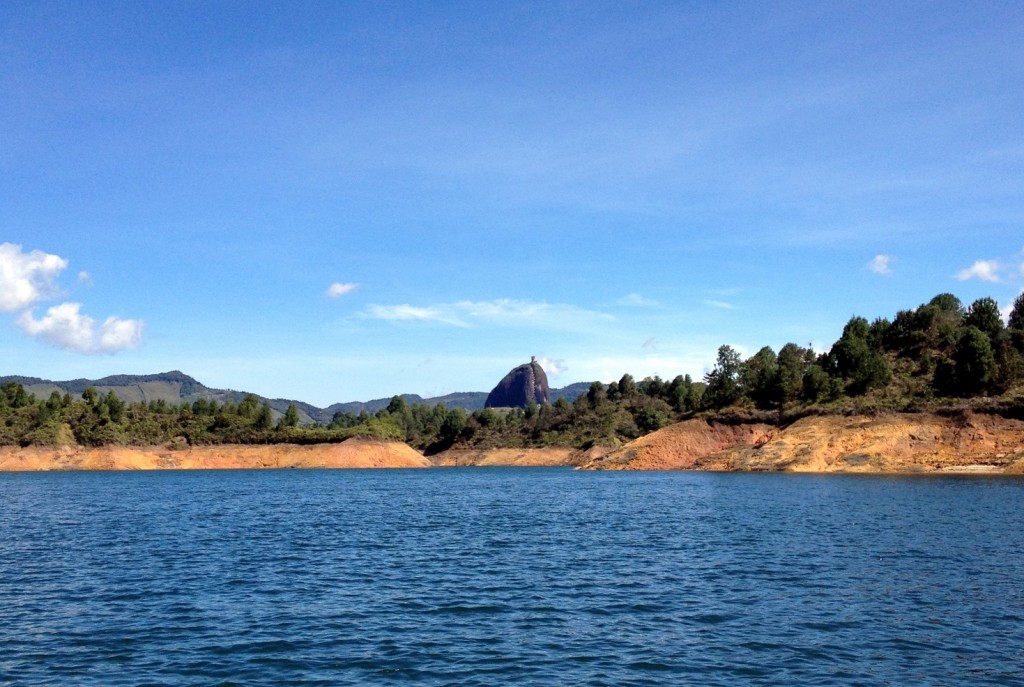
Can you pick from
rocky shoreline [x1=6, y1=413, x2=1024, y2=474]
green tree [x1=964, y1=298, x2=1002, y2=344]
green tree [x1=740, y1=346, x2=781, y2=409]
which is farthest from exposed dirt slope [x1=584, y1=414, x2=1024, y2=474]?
green tree [x1=964, y1=298, x2=1002, y2=344]

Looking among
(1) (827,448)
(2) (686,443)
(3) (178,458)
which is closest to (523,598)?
(1) (827,448)

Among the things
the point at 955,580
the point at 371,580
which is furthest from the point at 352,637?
the point at 955,580

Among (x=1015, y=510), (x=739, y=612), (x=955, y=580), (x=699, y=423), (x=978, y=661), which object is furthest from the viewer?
(x=699, y=423)

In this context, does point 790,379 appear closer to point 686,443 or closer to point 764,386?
point 764,386

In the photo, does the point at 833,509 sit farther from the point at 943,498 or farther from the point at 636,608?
the point at 636,608

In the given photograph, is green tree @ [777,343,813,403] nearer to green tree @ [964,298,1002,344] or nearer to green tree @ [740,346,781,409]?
green tree @ [740,346,781,409]

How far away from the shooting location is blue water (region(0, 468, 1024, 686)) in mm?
21781

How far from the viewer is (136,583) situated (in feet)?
111

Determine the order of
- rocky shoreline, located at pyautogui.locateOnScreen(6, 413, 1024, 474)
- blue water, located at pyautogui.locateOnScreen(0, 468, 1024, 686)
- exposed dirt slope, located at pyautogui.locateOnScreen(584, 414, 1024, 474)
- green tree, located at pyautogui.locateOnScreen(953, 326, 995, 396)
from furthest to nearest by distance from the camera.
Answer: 1. green tree, located at pyautogui.locateOnScreen(953, 326, 995, 396)
2. rocky shoreline, located at pyautogui.locateOnScreen(6, 413, 1024, 474)
3. exposed dirt slope, located at pyautogui.locateOnScreen(584, 414, 1024, 474)
4. blue water, located at pyautogui.locateOnScreen(0, 468, 1024, 686)

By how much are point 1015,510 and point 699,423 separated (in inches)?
3132

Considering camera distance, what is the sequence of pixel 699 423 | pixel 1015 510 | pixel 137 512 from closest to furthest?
pixel 1015 510
pixel 137 512
pixel 699 423

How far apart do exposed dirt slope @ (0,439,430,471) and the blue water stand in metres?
122

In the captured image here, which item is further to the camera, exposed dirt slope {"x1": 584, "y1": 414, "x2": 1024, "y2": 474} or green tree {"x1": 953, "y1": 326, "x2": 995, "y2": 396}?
green tree {"x1": 953, "y1": 326, "x2": 995, "y2": 396}

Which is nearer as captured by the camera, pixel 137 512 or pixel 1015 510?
pixel 1015 510
